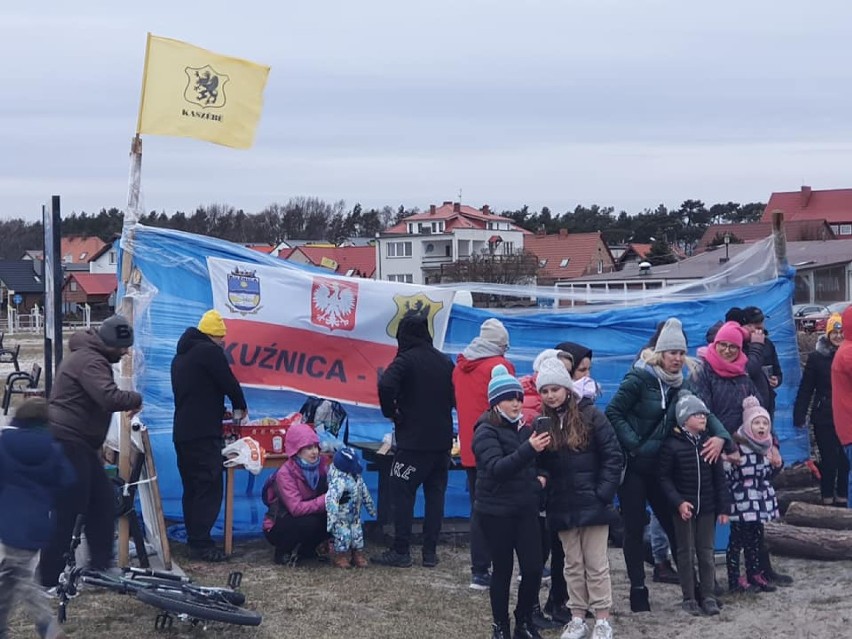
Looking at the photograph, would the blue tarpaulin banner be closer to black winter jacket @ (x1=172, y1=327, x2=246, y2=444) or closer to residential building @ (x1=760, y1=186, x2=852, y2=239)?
black winter jacket @ (x1=172, y1=327, x2=246, y2=444)

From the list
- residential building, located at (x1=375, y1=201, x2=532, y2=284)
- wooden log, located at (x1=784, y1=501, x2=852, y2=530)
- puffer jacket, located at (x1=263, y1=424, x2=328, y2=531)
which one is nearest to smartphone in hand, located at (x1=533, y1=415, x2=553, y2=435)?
puffer jacket, located at (x1=263, y1=424, x2=328, y2=531)

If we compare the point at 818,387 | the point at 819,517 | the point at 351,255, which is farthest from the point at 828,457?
the point at 351,255

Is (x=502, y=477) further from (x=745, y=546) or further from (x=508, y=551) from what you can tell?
(x=745, y=546)

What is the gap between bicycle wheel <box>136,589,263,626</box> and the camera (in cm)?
594

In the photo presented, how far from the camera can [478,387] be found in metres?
7.45

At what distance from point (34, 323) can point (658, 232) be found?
193 ft

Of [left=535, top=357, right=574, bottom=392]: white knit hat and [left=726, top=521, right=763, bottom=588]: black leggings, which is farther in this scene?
[left=726, top=521, right=763, bottom=588]: black leggings

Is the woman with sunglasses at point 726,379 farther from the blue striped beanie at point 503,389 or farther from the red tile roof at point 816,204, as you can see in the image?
the red tile roof at point 816,204

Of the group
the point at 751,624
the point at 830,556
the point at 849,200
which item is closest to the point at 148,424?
the point at 751,624

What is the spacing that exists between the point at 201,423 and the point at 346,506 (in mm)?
1219

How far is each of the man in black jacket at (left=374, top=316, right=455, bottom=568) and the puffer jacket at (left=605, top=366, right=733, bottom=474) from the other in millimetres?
1649

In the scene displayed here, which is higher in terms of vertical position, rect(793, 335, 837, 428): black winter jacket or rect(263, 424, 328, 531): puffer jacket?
rect(793, 335, 837, 428): black winter jacket

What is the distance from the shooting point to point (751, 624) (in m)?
6.50

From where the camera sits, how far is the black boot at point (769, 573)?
7285 millimetres
